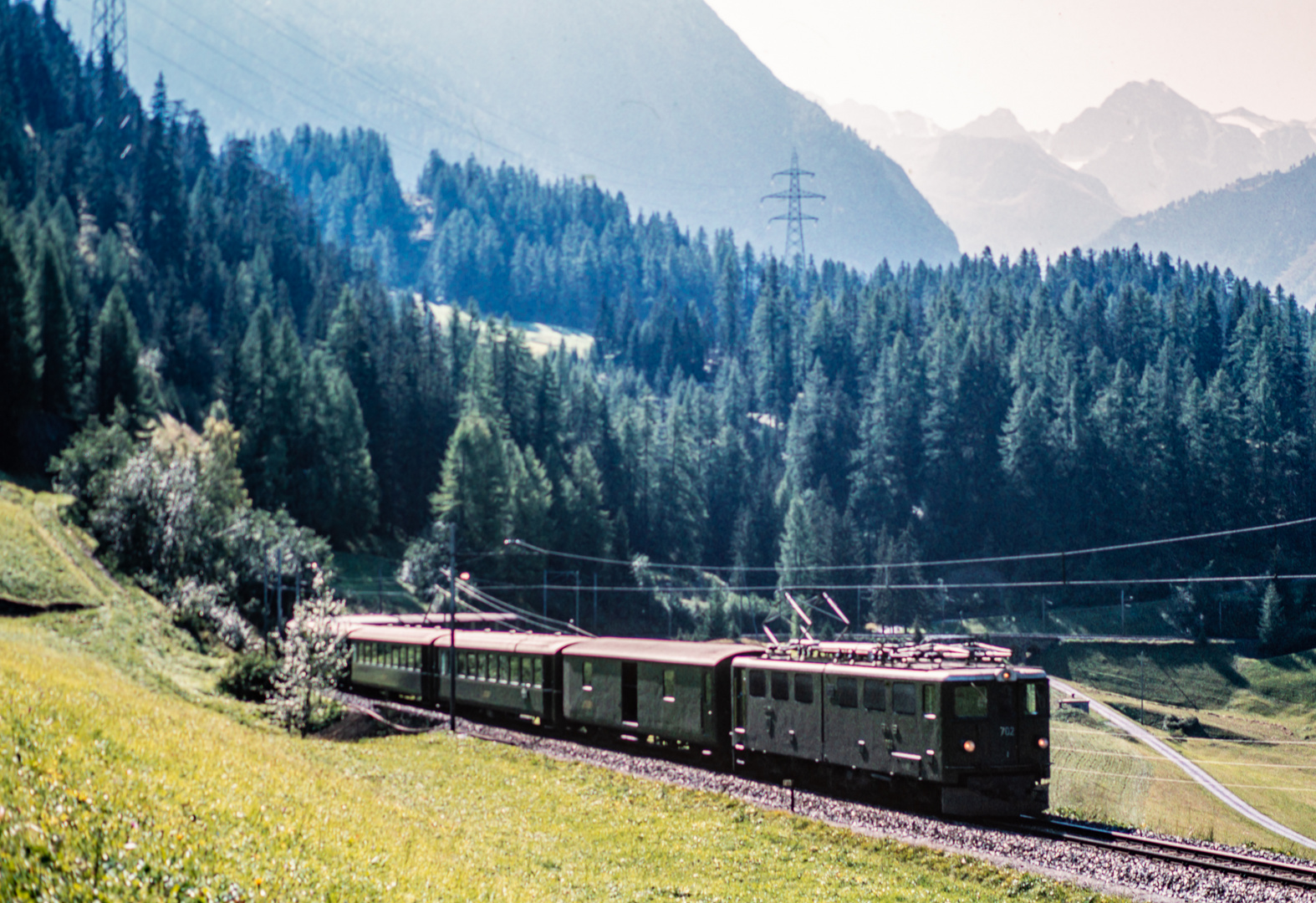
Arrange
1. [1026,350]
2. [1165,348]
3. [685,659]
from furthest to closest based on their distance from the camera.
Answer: [1026,350], [1165,348], [685,659]

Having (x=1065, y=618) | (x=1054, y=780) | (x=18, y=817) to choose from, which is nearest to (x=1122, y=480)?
(x=1065, y=618)

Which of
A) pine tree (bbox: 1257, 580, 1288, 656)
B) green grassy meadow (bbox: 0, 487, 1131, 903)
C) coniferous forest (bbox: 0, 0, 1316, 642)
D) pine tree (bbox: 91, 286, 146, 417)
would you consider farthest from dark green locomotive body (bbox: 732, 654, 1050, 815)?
pine tree (bbox: 91, 286, 146, 417)

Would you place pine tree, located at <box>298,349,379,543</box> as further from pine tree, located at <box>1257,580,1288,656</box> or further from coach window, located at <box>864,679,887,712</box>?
coach window, located at <box>864,679,887,712</box>

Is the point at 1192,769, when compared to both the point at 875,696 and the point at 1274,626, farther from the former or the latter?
the point at 1274,626

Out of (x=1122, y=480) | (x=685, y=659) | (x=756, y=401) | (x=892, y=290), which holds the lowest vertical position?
(x=685, y=659)

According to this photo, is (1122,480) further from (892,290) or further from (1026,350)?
(892,290)

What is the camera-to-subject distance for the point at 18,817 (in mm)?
10383

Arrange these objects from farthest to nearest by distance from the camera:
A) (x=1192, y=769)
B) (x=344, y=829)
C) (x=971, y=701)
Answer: (x=1192, y=769), (x=971, y=701), (x=344, y=829)

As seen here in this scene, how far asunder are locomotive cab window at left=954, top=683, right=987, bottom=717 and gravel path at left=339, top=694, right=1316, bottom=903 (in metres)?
2.31

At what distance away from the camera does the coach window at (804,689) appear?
27094mm

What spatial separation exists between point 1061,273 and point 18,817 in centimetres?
20855

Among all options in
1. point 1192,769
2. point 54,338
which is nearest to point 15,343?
point 54,338

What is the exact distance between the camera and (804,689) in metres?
27.3

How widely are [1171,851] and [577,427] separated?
369 ft
